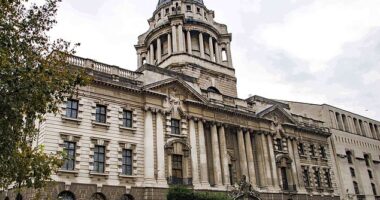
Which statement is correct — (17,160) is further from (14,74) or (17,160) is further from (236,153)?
(236,153)

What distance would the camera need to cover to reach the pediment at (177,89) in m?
32.5

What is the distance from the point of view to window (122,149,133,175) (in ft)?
94.0

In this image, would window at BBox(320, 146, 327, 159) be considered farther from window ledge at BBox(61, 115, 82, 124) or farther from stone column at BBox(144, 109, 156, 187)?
window ledge at BBox(61, 115, 82, 124)

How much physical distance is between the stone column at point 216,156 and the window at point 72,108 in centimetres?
1320

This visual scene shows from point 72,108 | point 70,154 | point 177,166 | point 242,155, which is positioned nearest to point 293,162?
point 242,155

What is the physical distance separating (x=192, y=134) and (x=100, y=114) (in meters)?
8.77

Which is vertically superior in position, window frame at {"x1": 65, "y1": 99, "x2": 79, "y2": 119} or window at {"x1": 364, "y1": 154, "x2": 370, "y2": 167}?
window frame at {"x1": 65, "y1": 99, "x2": 79, "y2": 119}

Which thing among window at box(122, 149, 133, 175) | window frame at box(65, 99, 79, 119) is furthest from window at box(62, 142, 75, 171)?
window at box(122, 149, 133, 175)

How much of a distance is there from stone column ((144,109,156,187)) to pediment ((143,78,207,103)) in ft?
8.14

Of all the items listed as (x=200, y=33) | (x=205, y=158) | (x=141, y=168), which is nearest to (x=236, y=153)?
(x=205, y=158)

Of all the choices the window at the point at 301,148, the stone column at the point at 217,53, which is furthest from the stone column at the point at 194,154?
the stone column at the point at 217,53

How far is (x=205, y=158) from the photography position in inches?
1308

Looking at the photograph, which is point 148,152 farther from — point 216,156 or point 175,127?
point 216,156

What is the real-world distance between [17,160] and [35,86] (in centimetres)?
302
